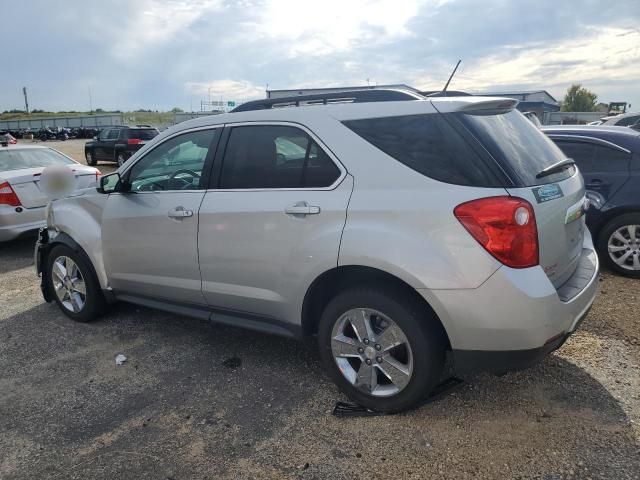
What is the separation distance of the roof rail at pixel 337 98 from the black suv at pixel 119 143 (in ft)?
52.9

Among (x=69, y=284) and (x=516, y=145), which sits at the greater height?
(x=516, y=145)

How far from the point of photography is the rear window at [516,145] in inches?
102

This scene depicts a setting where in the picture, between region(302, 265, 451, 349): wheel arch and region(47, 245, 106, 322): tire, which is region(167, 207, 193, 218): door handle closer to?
region(302, 265, 451, 349): wheel arch

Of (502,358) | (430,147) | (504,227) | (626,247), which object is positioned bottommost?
(626,247)

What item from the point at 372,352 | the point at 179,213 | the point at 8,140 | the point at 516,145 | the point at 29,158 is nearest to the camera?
the point at 516,145

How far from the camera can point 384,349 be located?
2.82 meters

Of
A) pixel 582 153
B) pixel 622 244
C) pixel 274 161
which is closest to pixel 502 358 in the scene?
pixel 274 161

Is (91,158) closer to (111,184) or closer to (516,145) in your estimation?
(111,184)

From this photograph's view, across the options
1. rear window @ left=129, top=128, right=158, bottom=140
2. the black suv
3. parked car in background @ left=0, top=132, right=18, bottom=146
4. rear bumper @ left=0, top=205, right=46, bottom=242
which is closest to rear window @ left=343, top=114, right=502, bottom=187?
rear bumper @ left=0, top=205, right=46, bottom=242

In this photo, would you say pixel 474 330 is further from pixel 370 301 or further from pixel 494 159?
pixel 494 159

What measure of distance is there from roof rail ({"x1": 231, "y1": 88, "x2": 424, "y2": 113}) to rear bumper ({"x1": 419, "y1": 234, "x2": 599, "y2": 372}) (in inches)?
46.3

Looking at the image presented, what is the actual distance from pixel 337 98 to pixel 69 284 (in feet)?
9.93

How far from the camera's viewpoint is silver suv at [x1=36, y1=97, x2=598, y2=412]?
2.48 m

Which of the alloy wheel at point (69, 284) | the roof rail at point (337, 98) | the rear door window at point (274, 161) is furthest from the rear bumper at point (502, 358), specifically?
the alloy wheel at point (69, 284)
